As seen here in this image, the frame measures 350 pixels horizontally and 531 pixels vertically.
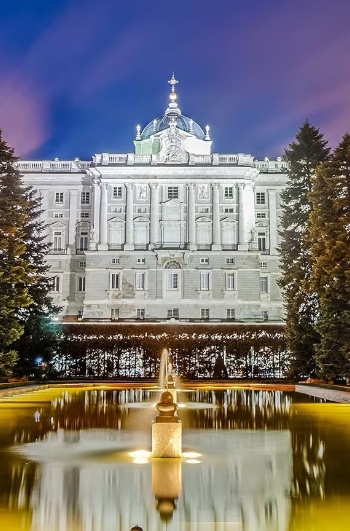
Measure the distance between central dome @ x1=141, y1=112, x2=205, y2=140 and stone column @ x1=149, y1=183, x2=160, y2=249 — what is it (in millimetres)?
12798

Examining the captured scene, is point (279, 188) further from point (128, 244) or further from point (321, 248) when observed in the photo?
point (321, 248)

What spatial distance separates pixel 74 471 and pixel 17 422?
646cm

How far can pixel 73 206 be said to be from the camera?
7019 centimetres

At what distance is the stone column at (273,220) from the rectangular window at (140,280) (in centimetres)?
1555

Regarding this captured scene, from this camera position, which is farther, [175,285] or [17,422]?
[175,285]

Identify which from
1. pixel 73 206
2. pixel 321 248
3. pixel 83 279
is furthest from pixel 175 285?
pixel 321 248

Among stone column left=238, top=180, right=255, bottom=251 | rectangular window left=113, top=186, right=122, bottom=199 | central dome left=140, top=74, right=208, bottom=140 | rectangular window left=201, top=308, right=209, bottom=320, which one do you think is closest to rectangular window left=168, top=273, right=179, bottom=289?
rectangular window left=201, top=308, right=209, bottom=320

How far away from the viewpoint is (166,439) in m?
9.17

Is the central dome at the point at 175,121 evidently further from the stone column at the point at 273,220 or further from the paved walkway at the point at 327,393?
the paved walkway at the point at 327,393

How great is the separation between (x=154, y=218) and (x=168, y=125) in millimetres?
16196

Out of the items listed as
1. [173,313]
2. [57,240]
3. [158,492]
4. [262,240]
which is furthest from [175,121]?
[158,492]

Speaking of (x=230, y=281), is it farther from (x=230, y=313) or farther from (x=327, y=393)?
(x=327, y=393)

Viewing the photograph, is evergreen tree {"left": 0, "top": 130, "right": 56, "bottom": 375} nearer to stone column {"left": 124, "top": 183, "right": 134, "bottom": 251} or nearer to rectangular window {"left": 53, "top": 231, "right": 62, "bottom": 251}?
stone column {"left": 124, "top": 183, "right": 134, "bottom": 251}

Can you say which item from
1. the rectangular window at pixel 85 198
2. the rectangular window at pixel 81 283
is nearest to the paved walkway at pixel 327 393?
the rectangular window at pixel 81 283
